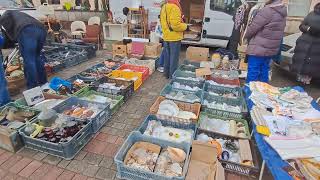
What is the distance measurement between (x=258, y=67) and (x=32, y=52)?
13.8 ft

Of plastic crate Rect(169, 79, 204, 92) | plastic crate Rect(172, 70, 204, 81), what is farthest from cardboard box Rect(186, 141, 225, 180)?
plastic crate Rect(172, 70, 204, 81)

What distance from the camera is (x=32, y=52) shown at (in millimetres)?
4117

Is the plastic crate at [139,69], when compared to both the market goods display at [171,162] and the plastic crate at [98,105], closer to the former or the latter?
the plastic crate at [98,105]

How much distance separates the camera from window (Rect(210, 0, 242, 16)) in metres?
6.37

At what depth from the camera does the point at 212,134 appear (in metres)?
2.96

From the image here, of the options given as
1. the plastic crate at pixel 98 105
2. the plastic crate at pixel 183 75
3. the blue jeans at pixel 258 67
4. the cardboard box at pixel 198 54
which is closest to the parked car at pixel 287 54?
the blue jeans at pixel 258 67

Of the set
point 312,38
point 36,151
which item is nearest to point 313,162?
point 36,151

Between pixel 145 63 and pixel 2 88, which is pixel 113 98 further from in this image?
pixel 145 63

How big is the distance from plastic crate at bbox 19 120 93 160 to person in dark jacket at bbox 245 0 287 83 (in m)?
3.08

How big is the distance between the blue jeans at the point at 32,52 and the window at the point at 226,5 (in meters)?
4.60

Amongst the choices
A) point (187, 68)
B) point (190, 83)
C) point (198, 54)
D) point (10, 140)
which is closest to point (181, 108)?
point (190, 83)

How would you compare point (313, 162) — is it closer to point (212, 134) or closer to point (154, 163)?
point (212, 134)

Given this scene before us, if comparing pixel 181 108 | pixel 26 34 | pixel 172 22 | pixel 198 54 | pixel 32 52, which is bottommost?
pixel 181 108

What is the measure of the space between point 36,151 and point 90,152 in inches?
27.1
